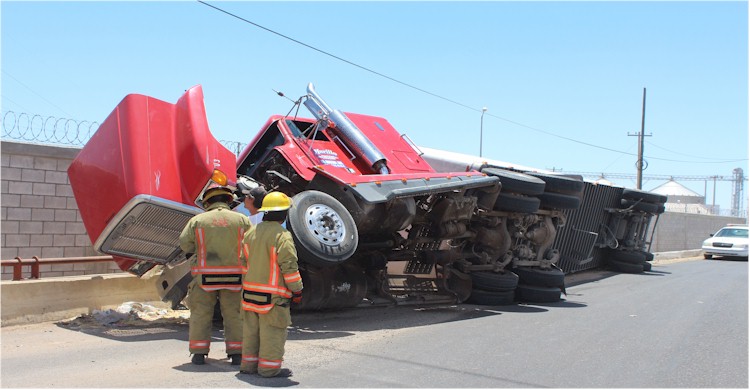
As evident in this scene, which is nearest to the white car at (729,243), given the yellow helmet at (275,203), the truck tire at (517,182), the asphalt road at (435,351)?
the asphalt road at (435,351)

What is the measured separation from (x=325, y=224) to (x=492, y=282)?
138 inches

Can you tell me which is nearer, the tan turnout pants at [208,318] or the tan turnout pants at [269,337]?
the tan turnout pants at [269,337]

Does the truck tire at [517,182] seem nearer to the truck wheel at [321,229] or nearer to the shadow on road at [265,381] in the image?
the truck wheel at [321,229]

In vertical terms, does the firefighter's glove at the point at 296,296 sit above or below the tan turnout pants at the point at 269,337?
above

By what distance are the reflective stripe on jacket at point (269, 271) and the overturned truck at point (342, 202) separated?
160cm

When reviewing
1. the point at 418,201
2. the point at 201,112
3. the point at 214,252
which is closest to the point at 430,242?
the point at 418,201

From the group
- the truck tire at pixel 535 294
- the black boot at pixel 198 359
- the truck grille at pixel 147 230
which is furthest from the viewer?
the truck tire at pixel 535 294

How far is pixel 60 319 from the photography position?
8016mm

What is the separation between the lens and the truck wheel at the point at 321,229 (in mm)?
7227

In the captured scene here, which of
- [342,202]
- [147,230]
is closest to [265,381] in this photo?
[147,230]

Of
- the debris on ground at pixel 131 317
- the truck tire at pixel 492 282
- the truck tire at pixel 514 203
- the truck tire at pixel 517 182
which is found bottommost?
the debris on ground at pixel 131 317

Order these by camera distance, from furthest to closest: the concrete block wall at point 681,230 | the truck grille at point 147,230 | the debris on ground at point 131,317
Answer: the concrete block wall at point 681,230 → the debris on ground at point 131,317 → the truck grille at point 147,230

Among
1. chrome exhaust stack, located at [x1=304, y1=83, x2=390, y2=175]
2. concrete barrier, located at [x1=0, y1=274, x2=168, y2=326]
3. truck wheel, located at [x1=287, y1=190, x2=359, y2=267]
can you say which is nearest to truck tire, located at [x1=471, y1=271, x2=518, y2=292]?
chrome exhaust stack, located at [x1=304, y1=83, x2=390, y2=175]

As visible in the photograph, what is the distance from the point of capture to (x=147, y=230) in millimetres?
7359
